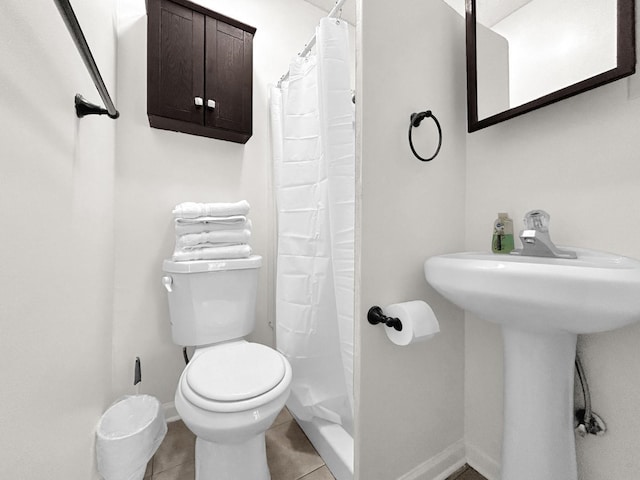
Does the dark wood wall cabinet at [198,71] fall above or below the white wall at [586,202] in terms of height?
above

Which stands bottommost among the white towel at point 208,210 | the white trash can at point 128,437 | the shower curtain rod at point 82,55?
the white trash can at point 128,437

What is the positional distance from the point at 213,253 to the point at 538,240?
1188 millimetres

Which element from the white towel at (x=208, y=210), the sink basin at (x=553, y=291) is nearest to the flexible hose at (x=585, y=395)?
the sink basin at (x=553, y=291)

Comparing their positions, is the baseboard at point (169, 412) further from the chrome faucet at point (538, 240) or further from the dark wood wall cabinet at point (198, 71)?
the chrome faucet at point (538, 240)

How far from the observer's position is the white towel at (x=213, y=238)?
127 centimetres

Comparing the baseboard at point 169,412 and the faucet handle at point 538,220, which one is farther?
the baseboard at point 169,412

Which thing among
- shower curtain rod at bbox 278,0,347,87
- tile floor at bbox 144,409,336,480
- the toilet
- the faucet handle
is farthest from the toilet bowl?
shower curtain rod at bbox 278,0,347,87

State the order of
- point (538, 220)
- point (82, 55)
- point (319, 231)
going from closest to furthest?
1. point (82, 55)
2. point (538, 220)
3. point (319, 231)

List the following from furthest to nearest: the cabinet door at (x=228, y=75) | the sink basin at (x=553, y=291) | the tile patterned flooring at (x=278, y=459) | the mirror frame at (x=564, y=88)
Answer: the cabinet door at (x=228, y=75) → the tile patterned flooring at (x=278, y=459) → the mirror frame at (x=564, y=88) → the sink basin at (x=553, y=291)

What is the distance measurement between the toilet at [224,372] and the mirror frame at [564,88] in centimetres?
108

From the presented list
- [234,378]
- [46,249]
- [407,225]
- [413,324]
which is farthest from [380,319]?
[46,249]

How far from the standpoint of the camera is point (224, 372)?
3.19ft

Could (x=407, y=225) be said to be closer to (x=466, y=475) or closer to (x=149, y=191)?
(x=466, y=475)

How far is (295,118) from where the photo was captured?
127cm
